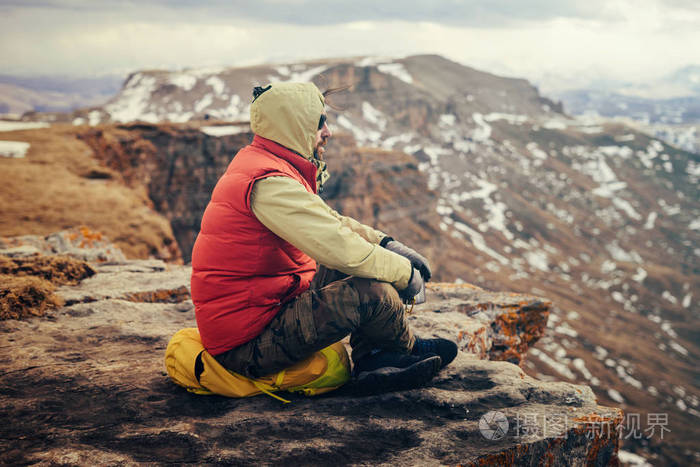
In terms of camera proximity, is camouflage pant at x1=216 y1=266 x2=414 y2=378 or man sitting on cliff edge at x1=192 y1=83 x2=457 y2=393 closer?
man sitting on cliff edge at x1=192 y1=83 x2=457 y2=393

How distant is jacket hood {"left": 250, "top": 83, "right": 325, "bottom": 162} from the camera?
344 centimetres

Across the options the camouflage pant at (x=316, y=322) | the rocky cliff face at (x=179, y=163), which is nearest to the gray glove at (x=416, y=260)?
the camouflage pant at (x=316, y=322)

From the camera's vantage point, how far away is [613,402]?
4156 centimetres

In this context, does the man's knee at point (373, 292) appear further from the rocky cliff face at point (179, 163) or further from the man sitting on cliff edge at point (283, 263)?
the rocky cliff face at point (179, 163)

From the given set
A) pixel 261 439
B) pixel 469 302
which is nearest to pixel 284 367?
pixel 261 439

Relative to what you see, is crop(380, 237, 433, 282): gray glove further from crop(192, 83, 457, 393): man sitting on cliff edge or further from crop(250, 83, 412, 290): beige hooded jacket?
crop(250, 83, 412, 290): beige hooded jacket

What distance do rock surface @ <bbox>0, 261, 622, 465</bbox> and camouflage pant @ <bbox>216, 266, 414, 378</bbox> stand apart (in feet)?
1.40

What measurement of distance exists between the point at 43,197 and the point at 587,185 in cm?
10329

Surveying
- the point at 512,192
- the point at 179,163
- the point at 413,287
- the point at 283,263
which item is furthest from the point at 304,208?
the point at 512,192

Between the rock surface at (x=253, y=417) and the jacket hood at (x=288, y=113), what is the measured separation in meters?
2.15

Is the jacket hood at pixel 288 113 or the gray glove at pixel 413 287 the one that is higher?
the jacket hood at pixel 288 113

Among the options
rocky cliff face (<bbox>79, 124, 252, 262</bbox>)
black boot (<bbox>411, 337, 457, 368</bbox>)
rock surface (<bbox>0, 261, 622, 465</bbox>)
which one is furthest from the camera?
rocky cliff face (<bbox>79, 124, 252, 262</bbox>)


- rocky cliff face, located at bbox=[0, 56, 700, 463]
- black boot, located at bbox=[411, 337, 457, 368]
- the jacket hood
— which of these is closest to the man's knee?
black boot, located at bbox=[411, 337, 457, 368]

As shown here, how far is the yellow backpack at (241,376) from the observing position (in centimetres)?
372
